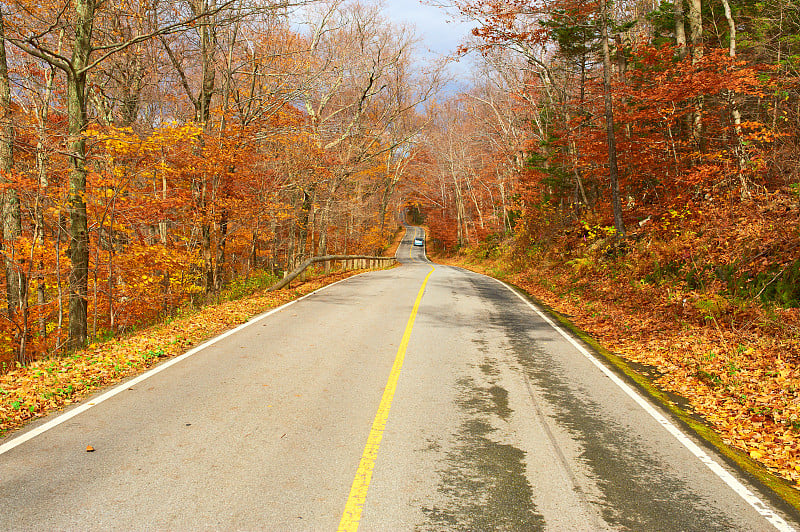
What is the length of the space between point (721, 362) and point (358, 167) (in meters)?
19.2

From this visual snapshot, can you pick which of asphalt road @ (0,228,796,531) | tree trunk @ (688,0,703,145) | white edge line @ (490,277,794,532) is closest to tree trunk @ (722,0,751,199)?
tree trunk @ (688,0,703,145)

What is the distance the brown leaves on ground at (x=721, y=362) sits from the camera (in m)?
4.93

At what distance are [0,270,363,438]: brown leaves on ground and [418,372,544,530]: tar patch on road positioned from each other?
14.0 ft

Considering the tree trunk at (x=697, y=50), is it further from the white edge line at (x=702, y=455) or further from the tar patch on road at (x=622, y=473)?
the tar patch on road at (x=622, y=473)

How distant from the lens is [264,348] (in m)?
7.63

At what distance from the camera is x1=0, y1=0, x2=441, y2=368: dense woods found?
9156mm

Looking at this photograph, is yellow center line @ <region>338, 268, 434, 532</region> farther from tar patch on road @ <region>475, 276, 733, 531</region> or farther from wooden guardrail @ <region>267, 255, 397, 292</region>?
wooden guardrail @ <region>267, 255, 397, 292</region>

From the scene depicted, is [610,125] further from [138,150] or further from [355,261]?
[355,261]

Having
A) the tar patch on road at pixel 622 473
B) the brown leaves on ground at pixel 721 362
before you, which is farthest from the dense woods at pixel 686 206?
the tar patch on road at pixel 622 473

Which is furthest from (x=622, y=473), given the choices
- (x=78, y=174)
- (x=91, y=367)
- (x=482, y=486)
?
(x=78, y=174)

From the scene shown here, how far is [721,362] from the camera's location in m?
6.91

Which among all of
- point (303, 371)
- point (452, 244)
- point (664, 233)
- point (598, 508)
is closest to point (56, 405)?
point (303, 371)

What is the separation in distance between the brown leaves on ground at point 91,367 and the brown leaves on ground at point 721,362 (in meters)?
7.33

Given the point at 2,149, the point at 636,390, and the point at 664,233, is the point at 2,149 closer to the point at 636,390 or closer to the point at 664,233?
the point at 636,390
